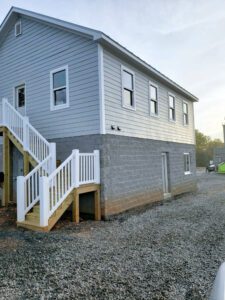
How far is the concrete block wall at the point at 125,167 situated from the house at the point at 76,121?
0.03m

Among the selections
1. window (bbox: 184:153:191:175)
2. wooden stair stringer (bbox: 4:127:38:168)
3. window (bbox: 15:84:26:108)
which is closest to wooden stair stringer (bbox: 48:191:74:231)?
wooden stair stringer (bbox: 4:127:38:168)

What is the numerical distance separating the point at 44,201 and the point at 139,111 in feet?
18.1

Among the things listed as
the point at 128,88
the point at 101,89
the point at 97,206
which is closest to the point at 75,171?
the point at 97,206

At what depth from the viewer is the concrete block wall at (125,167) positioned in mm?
7969

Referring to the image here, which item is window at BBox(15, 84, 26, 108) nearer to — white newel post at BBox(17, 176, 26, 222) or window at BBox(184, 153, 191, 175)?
white newel post at BBox(17, 176, 26, 222)

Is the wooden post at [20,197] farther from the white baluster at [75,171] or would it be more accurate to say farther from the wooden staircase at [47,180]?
the white baluster at [75,171]

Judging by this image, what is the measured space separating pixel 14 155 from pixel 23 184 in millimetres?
4105

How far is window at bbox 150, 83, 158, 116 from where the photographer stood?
436 inches

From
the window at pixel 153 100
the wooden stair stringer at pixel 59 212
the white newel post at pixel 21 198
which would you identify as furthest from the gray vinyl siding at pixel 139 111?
the white newel post at pixel 21 198

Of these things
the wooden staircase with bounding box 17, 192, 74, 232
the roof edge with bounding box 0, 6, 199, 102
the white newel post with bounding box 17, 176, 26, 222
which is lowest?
the wooden staircase with bounding box 17, 192, 74, 232

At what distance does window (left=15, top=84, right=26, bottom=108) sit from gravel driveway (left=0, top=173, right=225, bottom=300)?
5.42m

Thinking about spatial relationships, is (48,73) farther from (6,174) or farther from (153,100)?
(153,100)

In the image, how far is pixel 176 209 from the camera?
930cm

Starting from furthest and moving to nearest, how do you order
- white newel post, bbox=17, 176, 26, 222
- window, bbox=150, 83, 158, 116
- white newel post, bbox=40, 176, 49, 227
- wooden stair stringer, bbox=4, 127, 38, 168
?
window, bbox=150, 83, 158, 116 < wooden stair stringer, bbox=4, 127, 38, 168 < white newel post, bbox=17, 176, 26, 222 < white newel post, bbox=40, 176, 49, 227
